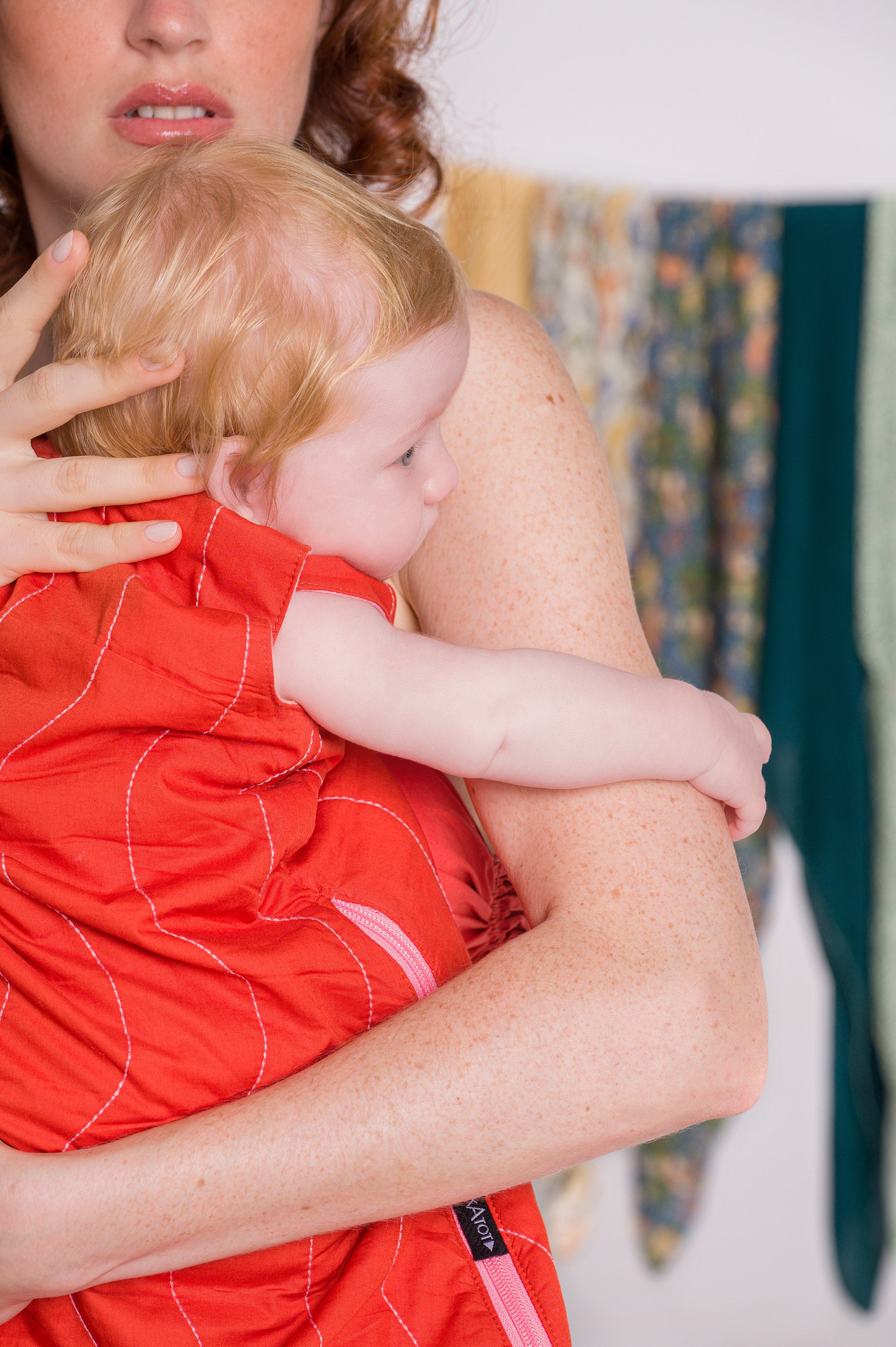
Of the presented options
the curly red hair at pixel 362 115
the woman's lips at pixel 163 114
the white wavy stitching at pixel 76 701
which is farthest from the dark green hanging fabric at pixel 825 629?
the white wavy stitching at pixel 76 701

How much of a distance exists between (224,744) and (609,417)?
1.43 metres

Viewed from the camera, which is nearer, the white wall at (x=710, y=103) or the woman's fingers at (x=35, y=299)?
the woman's fingers at (x=35, y=299)

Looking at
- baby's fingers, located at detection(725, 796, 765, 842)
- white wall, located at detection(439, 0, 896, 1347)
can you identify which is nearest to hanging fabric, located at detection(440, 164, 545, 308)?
white wall, located at detection(439, 0, 896, 1347)

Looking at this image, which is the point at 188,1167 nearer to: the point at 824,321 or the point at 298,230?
the point at 298,230

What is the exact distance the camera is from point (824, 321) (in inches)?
73.9

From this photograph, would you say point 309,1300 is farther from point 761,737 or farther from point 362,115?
point 362,115

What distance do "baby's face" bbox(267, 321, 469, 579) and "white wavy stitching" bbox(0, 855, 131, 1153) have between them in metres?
0.30

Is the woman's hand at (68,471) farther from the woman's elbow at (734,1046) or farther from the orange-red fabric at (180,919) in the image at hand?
the woman's elbow at (734,1046)

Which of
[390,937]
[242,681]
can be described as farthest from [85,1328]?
[242,681]

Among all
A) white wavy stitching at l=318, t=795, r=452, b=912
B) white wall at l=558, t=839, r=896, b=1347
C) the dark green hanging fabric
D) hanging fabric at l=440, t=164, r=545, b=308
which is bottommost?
white wall at l=558, t=839, r=896, b=1347

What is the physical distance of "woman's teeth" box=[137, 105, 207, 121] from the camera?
1067mm

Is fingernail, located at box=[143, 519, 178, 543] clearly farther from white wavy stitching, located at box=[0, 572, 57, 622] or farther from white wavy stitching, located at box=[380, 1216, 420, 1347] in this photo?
white wavy stitching, located at box=[380, 1216, 420, 1347]

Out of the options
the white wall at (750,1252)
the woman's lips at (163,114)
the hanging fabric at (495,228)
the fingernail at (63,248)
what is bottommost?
the white wall at (750,1252)

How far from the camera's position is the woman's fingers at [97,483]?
0.78m
